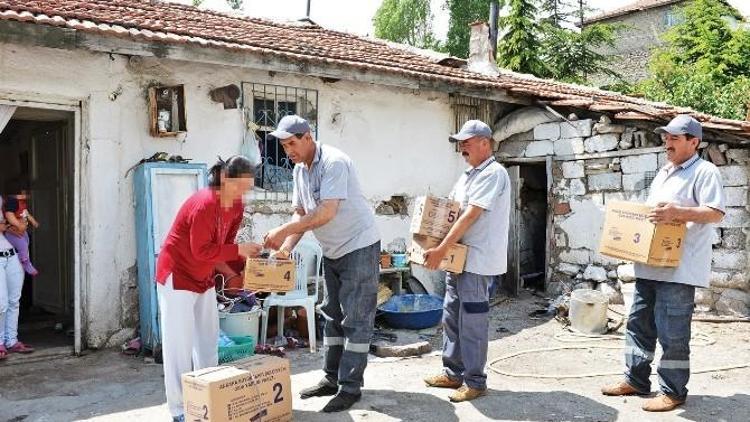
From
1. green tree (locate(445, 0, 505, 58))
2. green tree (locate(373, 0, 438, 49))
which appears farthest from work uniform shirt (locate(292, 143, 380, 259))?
green tree (locate(373, 0, 438, 49))

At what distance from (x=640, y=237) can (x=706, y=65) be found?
15.5 metres

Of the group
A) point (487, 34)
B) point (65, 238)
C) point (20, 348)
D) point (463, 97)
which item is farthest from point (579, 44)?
point (20, 348)

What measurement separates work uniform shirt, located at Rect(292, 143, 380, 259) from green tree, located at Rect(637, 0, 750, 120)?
40.2ft

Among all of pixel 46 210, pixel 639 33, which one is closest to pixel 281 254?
pixel 46 210

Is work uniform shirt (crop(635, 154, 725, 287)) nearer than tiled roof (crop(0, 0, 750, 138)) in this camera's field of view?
Yes

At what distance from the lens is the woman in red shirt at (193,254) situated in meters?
3.44

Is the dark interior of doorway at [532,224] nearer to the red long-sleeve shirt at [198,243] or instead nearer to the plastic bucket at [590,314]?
the plastic bucket at [590,314]

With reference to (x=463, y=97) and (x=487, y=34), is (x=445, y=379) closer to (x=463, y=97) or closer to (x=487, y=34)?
(x=463, y=97)

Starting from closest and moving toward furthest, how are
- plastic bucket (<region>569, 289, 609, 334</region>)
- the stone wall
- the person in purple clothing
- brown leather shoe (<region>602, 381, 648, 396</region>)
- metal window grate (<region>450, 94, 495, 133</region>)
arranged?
1. brown leather shoe (<region>602, 381, 648, 396</region>)
2. the person in purple clothing
3. plastic bucket (<region>569, 289, 609, 334</region>)
4. the stone wall
5. metal window grate (<region>450, 94, 495, 133</region>)

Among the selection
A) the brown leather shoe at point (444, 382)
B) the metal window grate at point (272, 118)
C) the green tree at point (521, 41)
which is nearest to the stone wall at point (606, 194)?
the metal window grate at point (272, 118)

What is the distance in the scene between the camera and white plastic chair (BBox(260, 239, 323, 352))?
5980 mm

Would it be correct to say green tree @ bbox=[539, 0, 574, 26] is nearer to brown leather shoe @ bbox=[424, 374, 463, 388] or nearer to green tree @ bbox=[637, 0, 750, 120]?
green tree @ bbox=[637, 0, 750, 120]

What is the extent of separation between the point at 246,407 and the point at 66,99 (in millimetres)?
3708

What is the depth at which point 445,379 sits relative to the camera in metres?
4.53
